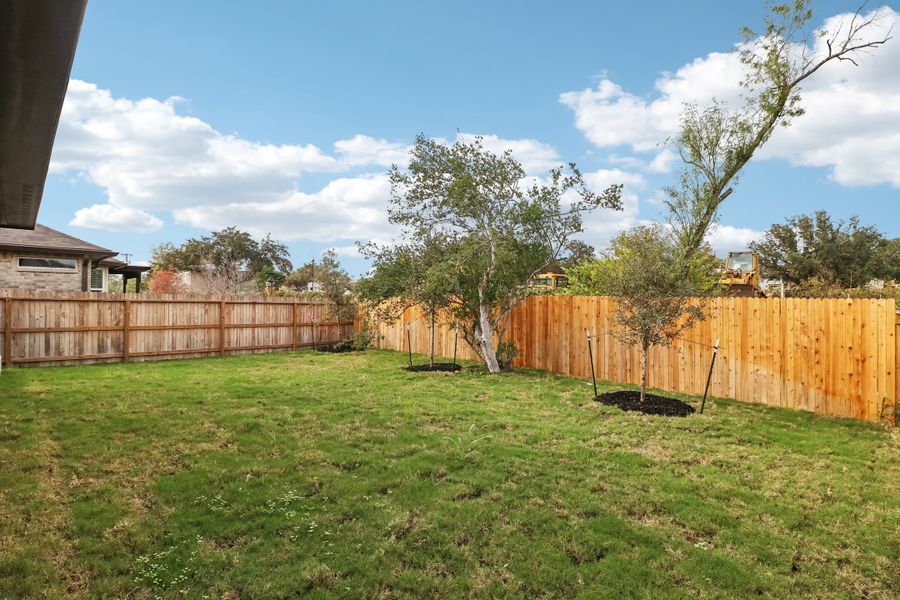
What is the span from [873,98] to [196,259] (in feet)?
131

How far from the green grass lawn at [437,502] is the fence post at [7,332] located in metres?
4.51

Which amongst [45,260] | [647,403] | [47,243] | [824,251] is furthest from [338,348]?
[824,251]

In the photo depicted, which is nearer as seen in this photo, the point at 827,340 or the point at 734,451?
the point at 734,451

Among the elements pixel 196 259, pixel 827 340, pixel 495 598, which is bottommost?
pixel 495 598

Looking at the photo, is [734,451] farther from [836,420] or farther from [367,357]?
[367,357]

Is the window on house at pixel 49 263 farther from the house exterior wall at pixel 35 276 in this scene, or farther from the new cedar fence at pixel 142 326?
the new cedar fence at pixel 142 326

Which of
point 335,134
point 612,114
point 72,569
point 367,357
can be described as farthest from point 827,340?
point 335,134

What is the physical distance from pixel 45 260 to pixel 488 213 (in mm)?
14497

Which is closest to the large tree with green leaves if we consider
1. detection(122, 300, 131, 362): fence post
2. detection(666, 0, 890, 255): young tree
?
detection(666, 0, 890, 255): young tree

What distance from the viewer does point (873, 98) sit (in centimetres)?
1030

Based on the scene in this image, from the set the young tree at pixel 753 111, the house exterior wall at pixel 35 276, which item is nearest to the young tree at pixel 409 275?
the young tree at pixel 753 111

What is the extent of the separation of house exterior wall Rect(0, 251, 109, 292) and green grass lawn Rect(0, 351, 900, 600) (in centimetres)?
1061

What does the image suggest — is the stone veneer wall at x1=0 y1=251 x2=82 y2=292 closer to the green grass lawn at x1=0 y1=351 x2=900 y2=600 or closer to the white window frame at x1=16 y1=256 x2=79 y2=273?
the white window frame at x1=16 y1=256 x2=79 y2=273

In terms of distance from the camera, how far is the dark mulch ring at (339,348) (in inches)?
577
